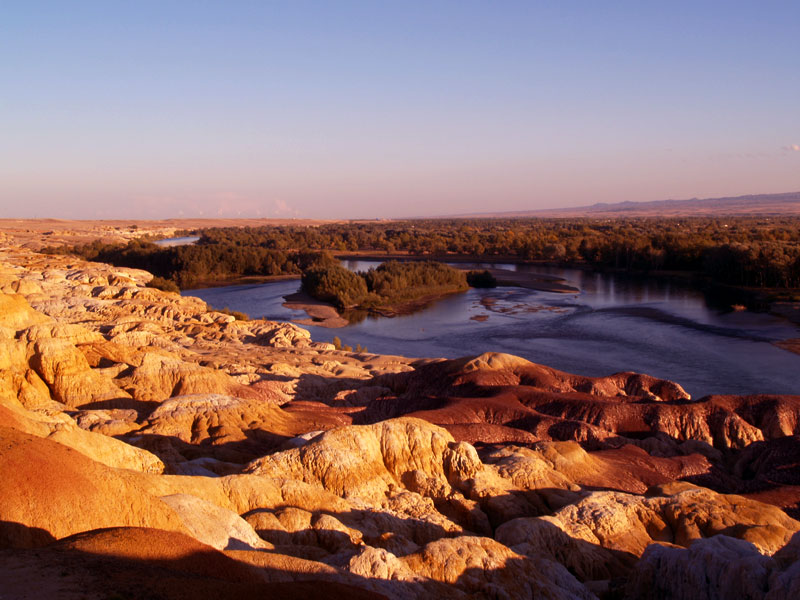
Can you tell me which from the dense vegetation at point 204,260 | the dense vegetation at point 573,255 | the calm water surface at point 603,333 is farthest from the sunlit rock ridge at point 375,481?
the dense vegetation at point 204,260

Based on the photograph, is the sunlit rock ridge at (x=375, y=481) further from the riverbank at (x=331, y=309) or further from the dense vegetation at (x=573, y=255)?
the dense vegetation at (x=573, y=255)

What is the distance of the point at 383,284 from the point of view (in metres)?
68.8

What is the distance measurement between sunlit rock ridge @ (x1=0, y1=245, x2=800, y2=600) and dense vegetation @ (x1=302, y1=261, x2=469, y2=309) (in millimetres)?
36188

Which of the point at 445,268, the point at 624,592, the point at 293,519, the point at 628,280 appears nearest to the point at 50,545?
the point at 293,519

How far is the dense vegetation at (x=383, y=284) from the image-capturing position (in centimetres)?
6506

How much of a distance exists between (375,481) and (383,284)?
55936mm

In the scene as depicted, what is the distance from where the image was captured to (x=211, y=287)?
79688 millimetres

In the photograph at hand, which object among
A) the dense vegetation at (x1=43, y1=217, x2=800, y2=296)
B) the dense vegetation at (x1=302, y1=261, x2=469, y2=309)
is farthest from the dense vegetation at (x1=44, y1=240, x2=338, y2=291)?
the dense vegetation at (x1=302, y1=261, x2=469, y2=309)

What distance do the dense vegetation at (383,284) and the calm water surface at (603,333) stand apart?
3.54 m

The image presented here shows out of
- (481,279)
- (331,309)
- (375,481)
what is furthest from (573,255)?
(375,481)

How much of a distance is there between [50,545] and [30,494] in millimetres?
1016

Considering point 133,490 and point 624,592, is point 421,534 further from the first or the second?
point 133,490

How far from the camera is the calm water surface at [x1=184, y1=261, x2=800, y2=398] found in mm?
37312

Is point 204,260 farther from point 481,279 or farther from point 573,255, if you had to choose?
point 573,255
